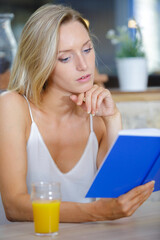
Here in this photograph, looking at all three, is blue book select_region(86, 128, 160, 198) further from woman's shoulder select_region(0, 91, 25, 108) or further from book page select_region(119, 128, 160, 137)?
woman's shoulder select_region(0, 91, 25, 108)

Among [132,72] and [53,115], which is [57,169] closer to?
[53,115]

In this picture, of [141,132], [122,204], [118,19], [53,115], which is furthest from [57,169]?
[118,19]

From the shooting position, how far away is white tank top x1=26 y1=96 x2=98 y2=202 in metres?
1.74

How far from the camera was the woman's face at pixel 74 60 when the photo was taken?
1555mm

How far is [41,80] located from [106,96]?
0.24m

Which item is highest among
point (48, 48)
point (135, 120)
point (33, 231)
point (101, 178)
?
point (48, 48)

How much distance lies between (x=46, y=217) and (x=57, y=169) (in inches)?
25.2

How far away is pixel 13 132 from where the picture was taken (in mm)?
1551

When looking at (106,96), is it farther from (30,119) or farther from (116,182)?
(116,182)

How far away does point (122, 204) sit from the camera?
1196mm

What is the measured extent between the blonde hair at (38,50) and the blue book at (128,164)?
573 mm

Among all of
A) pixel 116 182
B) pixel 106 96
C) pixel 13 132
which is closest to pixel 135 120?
pixel 106 96

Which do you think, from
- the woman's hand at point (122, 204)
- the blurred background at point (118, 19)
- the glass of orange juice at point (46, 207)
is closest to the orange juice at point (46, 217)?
the glass of orange juice at point (46, 207)

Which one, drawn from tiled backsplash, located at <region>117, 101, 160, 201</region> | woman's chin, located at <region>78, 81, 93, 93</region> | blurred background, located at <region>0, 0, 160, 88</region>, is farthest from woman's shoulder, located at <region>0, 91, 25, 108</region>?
blurred background, located at <region>0, 0, 160, 88</region>
